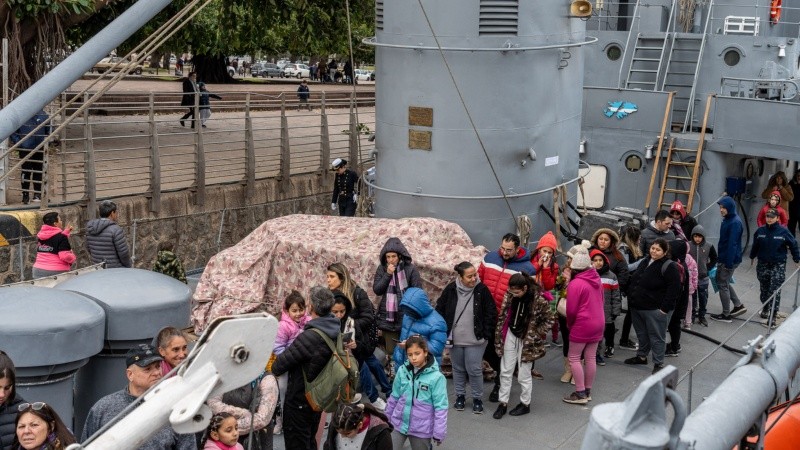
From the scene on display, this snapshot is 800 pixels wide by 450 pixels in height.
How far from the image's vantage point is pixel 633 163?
57.8 ft

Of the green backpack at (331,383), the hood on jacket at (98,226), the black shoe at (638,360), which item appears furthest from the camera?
the hood on jacket at (98,226)

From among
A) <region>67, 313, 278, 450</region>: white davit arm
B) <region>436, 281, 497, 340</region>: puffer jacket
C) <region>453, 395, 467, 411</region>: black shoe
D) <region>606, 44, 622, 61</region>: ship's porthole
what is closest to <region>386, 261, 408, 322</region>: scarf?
<region>436, 281, 497, 340</region>: puffer jacket

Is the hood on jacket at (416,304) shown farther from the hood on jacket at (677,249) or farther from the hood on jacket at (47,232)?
the hood on jacket at (47,232)

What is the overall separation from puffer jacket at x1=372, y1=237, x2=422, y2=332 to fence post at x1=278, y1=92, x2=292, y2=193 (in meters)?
8.87

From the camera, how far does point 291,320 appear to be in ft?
29.1

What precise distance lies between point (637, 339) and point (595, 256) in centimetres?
163

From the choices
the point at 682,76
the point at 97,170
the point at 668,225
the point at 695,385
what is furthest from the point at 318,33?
the point at 695,385

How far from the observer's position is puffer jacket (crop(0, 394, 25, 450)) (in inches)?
238

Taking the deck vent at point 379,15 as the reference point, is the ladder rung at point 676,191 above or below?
below

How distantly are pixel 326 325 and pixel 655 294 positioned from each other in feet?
13.6

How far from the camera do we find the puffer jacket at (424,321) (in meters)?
9.35

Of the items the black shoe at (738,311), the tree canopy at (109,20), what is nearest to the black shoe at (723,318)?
the black shoe at (738,311)

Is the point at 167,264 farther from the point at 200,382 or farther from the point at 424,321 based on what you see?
the point at 200,382

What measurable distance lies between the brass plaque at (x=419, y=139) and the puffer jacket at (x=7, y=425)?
7.46 m
